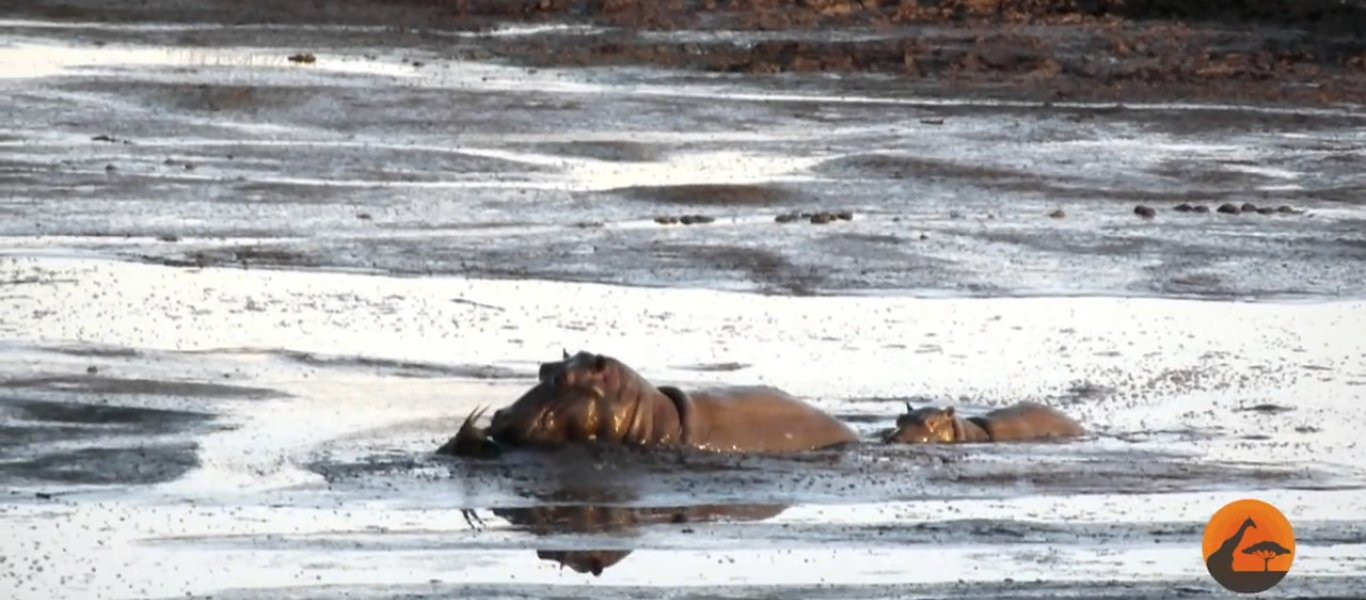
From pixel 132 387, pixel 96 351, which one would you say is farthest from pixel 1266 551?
pixel 96 351

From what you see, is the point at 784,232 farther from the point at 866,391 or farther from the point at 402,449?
the point at 402,449

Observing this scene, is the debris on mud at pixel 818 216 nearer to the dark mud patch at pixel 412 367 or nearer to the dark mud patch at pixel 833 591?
the dark mud patch at pixel 412 367

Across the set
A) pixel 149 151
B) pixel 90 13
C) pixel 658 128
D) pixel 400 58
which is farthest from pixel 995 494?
pixel 90 13

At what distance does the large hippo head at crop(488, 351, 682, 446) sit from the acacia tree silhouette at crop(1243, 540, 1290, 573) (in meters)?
2.52

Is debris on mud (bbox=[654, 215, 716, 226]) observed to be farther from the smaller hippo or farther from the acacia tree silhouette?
the acacia tree silhouette

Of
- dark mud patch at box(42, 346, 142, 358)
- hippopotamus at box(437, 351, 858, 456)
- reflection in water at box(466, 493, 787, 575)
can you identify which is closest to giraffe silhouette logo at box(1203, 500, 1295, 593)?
reflection in water at box(466, 493, 787, 575)

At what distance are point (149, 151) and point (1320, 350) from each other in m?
8.17

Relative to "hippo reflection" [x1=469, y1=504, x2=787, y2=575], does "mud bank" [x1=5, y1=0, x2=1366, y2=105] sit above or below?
below

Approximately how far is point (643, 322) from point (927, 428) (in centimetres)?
302

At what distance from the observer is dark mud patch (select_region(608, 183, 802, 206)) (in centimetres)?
1752

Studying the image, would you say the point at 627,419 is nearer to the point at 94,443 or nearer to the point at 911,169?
the point at 94,443

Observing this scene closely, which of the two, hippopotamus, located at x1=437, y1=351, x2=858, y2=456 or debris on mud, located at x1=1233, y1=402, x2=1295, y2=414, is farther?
debris on mud, located at x1=1233, y1=402, x2=1295, y2=414

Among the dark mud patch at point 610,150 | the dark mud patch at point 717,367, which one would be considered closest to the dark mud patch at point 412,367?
the dark mud patch at point 717,367

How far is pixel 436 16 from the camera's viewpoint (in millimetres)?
29406
